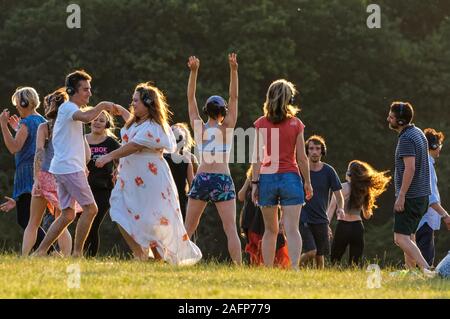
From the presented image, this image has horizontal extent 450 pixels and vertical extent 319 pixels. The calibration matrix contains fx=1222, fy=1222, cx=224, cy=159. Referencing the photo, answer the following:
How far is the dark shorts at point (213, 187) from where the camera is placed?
12133 mm

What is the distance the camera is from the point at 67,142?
11664 mm

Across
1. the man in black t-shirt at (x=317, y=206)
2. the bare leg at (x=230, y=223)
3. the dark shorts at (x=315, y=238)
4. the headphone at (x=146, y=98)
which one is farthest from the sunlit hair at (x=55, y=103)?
the dark shorts at (x=315, y=238)

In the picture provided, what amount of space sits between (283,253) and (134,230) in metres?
3.23

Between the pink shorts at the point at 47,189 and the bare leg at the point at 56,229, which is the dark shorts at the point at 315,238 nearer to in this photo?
the pink shorts at the point at 47,189

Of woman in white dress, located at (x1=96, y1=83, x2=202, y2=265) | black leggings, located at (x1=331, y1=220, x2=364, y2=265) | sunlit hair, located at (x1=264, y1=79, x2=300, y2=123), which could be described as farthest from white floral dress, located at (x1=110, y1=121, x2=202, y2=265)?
black leggings, located at (x1=331, y1=220, x2=364, y2=265)

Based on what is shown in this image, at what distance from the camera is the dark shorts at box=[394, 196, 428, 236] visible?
11500mm

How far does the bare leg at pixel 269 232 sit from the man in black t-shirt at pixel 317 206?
2.33 meters

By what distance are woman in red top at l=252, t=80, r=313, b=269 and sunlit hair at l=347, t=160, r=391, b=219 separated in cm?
277

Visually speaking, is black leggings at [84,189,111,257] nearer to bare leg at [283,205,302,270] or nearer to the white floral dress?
the white floral dress

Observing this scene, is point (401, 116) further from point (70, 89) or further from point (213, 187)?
point (70, 89)

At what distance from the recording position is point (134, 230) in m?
11.8

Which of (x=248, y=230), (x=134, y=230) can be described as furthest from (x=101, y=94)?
(x=134, y=230)

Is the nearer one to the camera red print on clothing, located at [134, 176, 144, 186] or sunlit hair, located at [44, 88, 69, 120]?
red print on clothing, located at [134, 176, 144, 186]

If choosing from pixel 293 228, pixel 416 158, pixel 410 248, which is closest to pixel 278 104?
pixel 293 228
